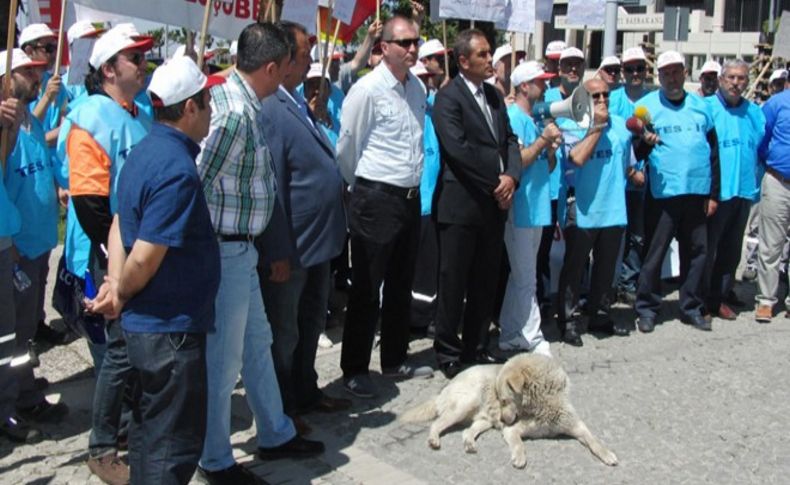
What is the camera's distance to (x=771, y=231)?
763 centimetres

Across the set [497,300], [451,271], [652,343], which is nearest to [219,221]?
[451,271]

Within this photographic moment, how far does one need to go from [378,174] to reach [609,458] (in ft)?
6.72

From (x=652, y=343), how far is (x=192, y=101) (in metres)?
4.50

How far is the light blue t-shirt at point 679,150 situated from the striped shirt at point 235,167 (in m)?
3.98

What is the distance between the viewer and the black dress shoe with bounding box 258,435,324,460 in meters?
4.62

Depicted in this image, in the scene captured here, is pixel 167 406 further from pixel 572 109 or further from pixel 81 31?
pixel 572 109

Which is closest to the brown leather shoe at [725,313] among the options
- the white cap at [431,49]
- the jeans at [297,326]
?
the white cap at [431,49]

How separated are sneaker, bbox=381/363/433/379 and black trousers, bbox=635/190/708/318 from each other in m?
2.24

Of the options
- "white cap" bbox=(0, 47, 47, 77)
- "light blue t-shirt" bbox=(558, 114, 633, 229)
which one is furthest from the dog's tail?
"white cap" bbox=(0, 47, 47, 77)

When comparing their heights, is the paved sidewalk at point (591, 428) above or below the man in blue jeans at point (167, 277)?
below

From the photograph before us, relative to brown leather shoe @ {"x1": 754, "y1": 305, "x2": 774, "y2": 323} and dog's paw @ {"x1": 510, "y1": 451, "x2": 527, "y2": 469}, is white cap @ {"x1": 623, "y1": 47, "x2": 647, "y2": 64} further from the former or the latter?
dog's paw @ {"x1": 510, "y1": 451, "x2": 527, "y2": 469}

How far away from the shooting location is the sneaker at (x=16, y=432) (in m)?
4.92

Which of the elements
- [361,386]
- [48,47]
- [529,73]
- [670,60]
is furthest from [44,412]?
[670,60]

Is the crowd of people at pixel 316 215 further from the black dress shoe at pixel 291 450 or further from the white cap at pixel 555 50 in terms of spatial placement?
the white cap at pixel 555 50
